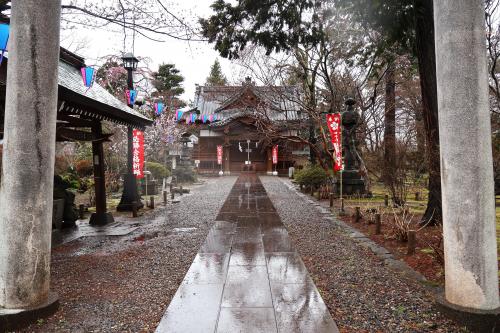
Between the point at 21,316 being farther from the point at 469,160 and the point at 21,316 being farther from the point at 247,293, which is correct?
the point at 469,160

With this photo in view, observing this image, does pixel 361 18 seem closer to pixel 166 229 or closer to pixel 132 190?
pixel 166 229

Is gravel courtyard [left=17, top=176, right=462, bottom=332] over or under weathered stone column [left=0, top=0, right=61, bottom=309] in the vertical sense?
under

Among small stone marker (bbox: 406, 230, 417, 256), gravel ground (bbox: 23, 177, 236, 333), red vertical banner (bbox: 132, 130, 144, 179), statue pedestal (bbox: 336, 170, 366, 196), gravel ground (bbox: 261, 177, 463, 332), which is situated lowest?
gravel ground (bbox: 261, 177, 463, 332)

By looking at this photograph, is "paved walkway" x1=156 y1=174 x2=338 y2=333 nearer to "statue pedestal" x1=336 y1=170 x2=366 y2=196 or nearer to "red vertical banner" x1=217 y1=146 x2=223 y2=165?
"statue pedestal" x1=336 y1=170 x2=366 y2=196

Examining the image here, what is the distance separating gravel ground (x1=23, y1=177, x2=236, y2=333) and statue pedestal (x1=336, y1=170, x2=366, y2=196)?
301 inches

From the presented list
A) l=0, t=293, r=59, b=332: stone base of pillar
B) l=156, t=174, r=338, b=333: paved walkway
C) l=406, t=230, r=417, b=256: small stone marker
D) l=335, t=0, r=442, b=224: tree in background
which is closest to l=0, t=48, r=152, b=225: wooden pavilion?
l=156, t=174, r=338, b=333: paved walkway

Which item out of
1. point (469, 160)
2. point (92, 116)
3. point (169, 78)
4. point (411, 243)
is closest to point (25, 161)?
point (469, 160)

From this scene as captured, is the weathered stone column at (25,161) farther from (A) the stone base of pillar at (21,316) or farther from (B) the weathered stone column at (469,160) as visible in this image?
(B) the weathered stone column at (469,160)

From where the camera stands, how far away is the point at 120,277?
4852 mm

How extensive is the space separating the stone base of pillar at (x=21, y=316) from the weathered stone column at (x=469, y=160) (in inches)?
153

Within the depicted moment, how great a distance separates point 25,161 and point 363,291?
152 inches

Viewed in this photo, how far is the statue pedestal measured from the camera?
564 inches

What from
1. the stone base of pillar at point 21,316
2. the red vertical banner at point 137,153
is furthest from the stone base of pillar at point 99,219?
the stone base of pillar at point 21,316

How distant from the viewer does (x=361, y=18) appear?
7945 millimetres
